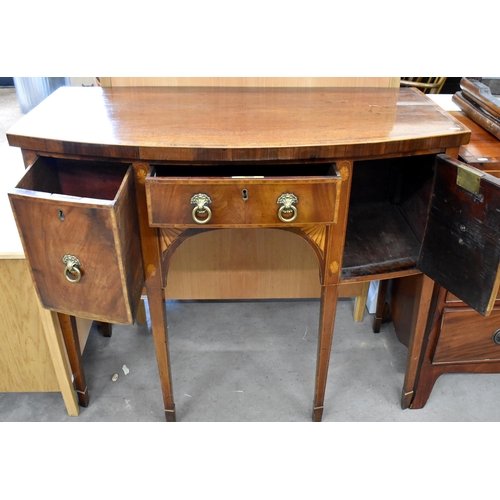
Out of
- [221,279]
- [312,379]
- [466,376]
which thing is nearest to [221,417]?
[312,379]

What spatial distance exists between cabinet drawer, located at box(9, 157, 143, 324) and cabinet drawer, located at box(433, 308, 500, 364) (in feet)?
2.37

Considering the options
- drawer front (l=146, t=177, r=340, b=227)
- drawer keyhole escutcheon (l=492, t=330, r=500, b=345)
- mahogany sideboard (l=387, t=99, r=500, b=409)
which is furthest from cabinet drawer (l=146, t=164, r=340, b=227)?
drawer keyhole escutcheon (l=492, t=330, r=500, b=345)

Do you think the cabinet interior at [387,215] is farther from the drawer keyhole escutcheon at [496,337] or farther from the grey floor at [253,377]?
the grey floor at [253,377]

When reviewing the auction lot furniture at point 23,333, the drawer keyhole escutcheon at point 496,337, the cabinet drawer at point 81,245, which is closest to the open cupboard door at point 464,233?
the drawer keyhole escutcheon at point 496,337

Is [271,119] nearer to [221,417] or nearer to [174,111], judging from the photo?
[174,111]

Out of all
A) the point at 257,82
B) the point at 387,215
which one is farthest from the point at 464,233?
the point at 257,82

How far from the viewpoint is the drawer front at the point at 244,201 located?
2.86 ft

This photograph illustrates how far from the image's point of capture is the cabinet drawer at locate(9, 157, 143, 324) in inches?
32.9

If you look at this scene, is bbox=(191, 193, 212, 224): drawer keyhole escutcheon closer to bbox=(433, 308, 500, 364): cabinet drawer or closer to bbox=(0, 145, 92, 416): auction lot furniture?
bbox=(0, 145, 92, 416): auction lot furniture

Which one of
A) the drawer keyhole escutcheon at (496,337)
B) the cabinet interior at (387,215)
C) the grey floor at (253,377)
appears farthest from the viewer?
the grey floor at (253,377)

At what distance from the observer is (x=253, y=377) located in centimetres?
143

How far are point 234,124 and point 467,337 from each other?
2.46 feet

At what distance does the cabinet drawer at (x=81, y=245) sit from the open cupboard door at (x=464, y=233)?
60cm

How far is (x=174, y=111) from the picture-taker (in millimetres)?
1084
